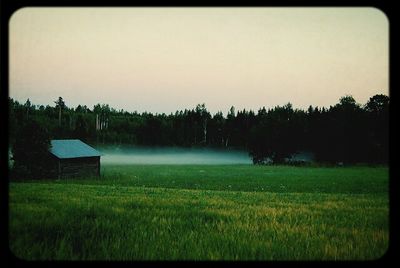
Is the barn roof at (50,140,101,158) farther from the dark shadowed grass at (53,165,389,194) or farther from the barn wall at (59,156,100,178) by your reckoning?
the dark shadowed grass at (53,165,389,194)

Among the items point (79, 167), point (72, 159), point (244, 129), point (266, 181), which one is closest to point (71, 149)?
point (72, 159)

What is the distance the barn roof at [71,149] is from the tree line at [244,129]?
526 millimetres

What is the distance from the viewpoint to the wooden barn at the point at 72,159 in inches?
966

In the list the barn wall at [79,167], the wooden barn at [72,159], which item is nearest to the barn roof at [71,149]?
the wooden barn at [72,159]

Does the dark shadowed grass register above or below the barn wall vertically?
below

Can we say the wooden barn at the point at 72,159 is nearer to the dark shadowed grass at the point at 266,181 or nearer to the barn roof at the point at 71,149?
the barn roof at the point at 71,149

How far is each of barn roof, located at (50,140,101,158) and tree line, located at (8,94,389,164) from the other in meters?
0.53

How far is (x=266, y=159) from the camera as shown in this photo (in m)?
54.4

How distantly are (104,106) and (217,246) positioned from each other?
19381 mm

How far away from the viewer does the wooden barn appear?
2453cm

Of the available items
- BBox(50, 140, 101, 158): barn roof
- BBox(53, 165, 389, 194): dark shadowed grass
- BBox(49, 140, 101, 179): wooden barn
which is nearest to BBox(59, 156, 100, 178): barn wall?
BBox(49, 140, 101, 179): wooden barn

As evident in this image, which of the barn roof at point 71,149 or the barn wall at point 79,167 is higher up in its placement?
the barn roof at point 71,149

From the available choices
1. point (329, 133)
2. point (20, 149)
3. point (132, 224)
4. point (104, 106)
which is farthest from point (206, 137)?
point (132, 224)
